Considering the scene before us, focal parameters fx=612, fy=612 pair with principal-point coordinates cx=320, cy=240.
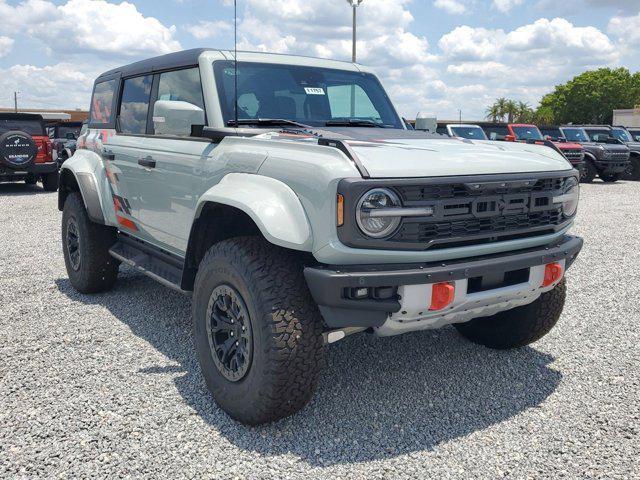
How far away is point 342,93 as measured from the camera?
4.33 metres

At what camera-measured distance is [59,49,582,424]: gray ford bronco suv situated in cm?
267

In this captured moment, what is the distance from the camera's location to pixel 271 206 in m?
2.81

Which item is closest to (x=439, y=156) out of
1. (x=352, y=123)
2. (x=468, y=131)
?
(x=352, y=123)

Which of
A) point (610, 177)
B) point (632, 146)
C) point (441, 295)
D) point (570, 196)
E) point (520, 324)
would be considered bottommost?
point (520, 324)

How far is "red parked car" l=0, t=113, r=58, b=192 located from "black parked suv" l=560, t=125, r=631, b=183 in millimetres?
14312

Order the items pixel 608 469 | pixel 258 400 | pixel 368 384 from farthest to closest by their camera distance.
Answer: pixel 368 384 < pixel 258 400 < pixel 608 469

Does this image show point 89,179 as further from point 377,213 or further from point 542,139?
point 542,139

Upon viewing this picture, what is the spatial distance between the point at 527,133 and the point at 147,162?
14.5m

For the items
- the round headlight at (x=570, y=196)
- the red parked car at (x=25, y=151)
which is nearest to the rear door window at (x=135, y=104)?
the round headlight at (x=570, y=196)

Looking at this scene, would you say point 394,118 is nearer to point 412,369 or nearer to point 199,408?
point 412,369

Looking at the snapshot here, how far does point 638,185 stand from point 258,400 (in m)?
17.7

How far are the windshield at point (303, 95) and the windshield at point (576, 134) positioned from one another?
15.9 meters

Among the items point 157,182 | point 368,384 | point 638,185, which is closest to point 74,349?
point 157,182

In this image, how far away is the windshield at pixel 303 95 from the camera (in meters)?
3.77
